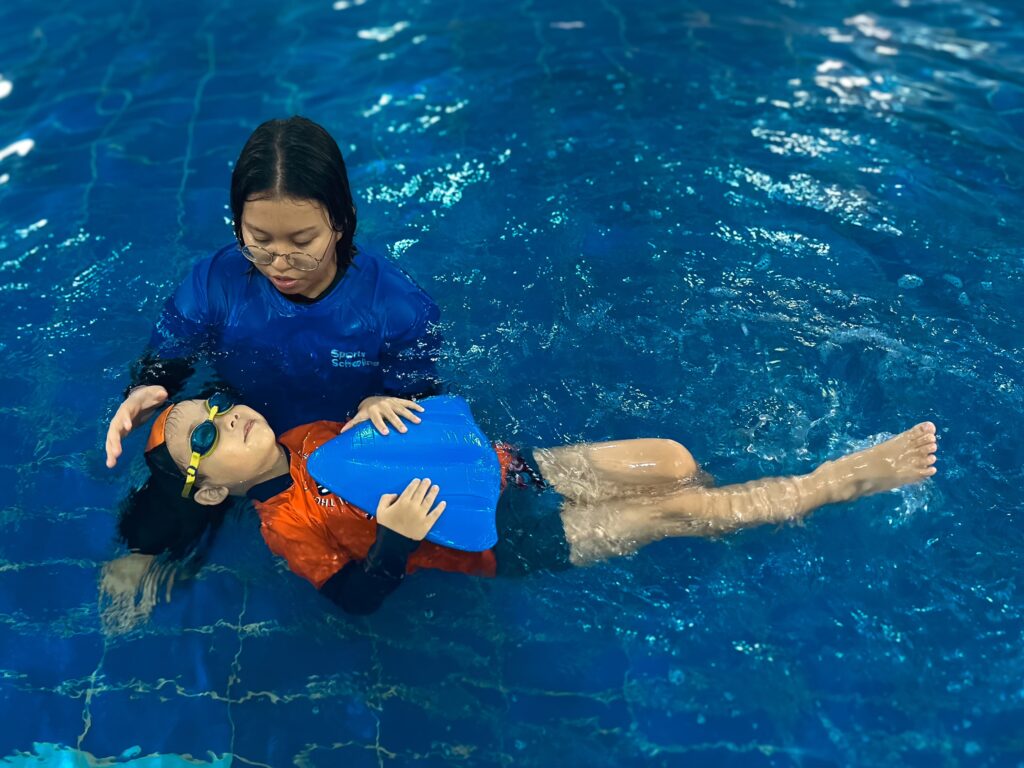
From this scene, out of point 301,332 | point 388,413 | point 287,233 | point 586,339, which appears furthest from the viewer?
point 586,339

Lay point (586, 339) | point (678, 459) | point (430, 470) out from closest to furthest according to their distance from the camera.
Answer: point (430, 470)
point (678, 459)
point (586, 339)

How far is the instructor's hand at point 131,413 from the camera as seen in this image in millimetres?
3225

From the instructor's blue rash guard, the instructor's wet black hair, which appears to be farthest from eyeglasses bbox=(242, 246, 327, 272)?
the instructor's blue rash guard

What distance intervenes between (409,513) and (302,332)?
85 centimetres

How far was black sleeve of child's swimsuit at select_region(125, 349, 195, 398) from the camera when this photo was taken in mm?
3613

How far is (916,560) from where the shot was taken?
3.41 meters

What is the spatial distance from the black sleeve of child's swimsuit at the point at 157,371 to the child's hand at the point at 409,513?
1045 mm

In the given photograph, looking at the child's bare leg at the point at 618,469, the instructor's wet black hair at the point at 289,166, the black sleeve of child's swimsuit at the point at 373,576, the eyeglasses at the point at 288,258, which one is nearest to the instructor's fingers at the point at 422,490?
the black sleeve of child's swimsuit at the point at 373,576

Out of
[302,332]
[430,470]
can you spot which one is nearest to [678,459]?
[430,470]

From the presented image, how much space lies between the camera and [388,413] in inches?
131

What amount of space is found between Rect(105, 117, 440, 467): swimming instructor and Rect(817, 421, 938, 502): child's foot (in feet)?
5.04

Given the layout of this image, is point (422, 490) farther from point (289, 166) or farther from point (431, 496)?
point (289, 166)

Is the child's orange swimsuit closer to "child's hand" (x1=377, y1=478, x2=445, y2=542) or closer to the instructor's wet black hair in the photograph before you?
"child's hand" (x1=377, y1=478, x2=445, y2=542)

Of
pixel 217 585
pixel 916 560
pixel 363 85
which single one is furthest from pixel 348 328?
pixel 363 85
